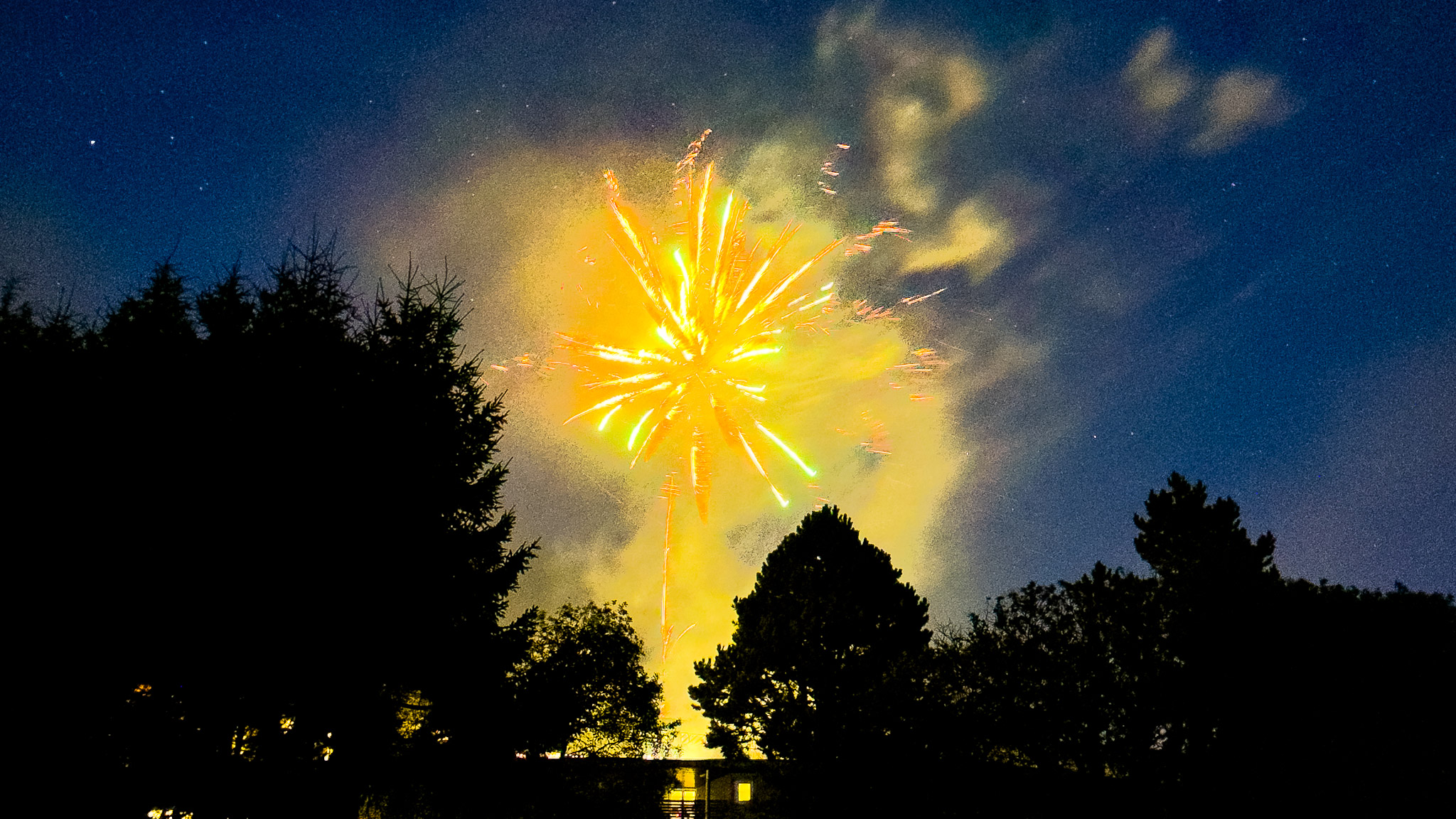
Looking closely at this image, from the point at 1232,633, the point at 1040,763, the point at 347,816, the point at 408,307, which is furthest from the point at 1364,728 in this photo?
the point at 408,307

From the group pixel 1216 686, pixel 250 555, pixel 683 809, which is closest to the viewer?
pixel 250 555

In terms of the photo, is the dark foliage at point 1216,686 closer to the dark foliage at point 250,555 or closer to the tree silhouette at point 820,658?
the tree silhouette at point 820,658

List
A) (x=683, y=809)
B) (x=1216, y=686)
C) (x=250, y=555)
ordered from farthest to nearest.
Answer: (x=683, y=809)
(x=1216, y=686)
(x=250, y=555)

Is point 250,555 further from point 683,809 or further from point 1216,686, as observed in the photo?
point 683,809

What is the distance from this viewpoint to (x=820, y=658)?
36.0 metres

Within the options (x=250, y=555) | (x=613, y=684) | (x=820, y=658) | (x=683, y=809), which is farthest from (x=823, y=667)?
(x=250, y=555)

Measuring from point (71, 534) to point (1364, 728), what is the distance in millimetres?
33261

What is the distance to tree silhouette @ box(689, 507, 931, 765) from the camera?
30.9 metres

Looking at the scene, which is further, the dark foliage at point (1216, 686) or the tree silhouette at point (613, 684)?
the tree silhouette at point (613, 684)

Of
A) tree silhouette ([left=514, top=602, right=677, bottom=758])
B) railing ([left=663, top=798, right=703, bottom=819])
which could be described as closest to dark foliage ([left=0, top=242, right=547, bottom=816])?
tree silhouette ([left=514, top=602, right=677, bottom=758])

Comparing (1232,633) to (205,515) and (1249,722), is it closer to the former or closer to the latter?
(1249,722)

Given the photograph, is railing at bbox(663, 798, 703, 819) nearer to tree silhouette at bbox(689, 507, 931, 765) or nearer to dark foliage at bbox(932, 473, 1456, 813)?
tree silhouette at bbox(689, 507, 931, 765)

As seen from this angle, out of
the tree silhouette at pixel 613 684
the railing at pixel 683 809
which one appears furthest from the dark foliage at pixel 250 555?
the railing at pixel 683 809

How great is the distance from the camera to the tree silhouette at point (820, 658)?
30859 mm
